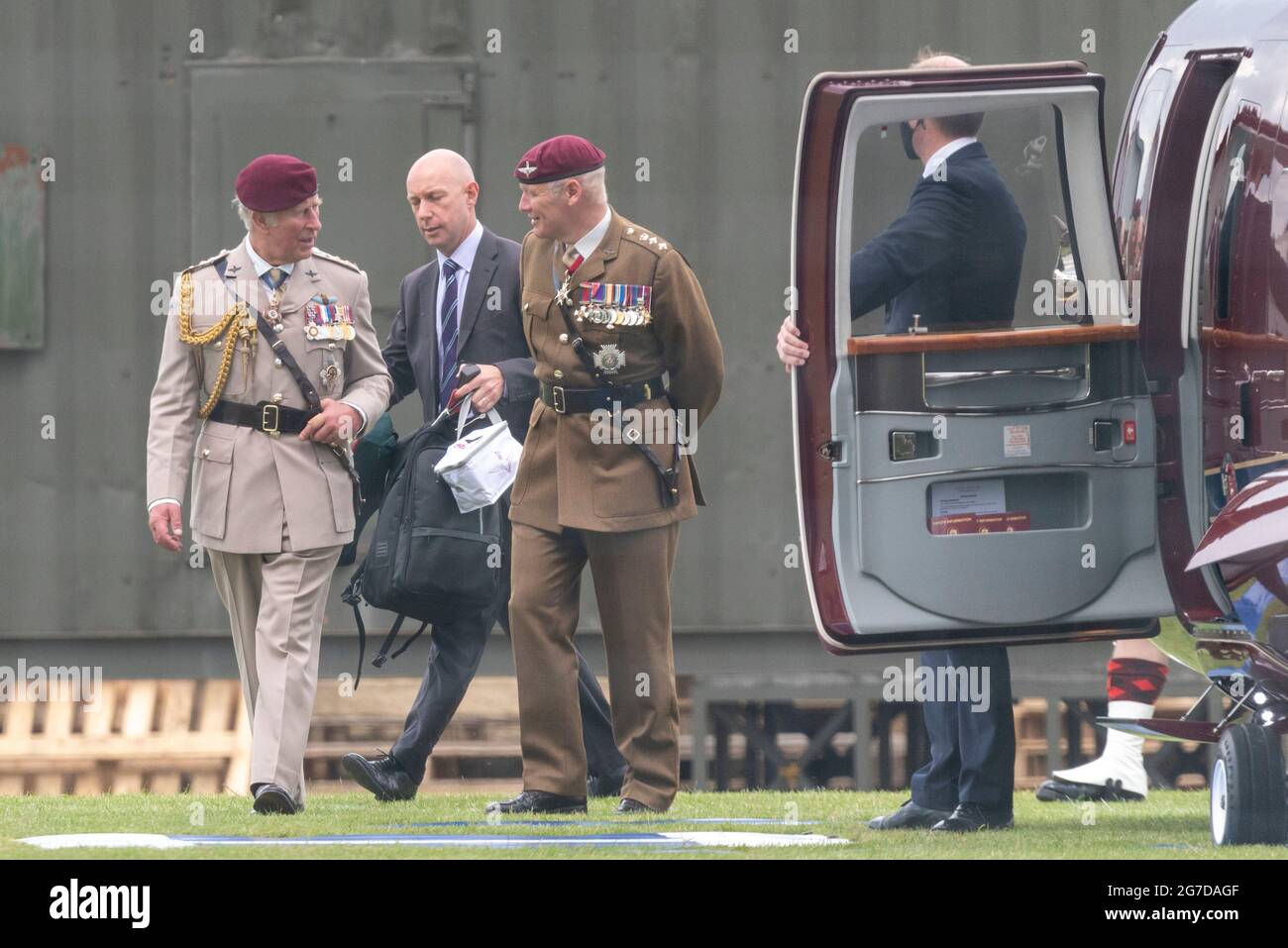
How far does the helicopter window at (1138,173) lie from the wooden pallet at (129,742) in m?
4.93

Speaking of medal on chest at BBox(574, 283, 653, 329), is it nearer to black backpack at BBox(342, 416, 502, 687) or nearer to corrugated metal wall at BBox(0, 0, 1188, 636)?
black backpack at BBox(342, 416, 502, 687)

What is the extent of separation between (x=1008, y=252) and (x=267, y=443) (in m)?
2.07

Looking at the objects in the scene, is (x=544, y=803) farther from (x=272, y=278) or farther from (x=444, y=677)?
(x=272, y=278)

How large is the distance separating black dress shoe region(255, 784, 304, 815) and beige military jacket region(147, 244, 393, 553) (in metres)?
0.65

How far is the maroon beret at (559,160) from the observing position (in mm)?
6238

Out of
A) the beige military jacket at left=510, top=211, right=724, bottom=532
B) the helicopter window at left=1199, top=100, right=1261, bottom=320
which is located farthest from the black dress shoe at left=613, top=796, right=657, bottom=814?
the helicopter window at left=1199, top=100, right=1261, bottom=320

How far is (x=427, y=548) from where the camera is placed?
6.64 metres

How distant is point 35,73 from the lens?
932 centimetres

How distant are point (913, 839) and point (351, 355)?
2.12 meters

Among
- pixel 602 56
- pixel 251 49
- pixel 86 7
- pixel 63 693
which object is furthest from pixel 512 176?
pixel 63 693

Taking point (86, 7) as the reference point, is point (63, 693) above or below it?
below

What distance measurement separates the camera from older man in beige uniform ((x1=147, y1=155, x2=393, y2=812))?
6.27 meters

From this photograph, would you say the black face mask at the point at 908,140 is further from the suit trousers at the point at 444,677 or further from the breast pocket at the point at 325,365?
the suit trousers at the point at 444,677

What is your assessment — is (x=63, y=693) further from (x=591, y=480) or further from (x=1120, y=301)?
(x=1120, y=301)
